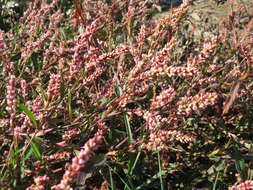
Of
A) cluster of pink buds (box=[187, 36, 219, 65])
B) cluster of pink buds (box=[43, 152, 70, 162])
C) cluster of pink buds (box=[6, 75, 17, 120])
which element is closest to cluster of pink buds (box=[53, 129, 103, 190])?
cluster of pink buds (box=[6, 75, 17, 120])

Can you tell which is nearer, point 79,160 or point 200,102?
point 79,160

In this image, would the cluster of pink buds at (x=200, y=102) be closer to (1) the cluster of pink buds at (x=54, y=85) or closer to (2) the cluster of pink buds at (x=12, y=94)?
(1) the cluster of pink buds at (x=54, y=85)

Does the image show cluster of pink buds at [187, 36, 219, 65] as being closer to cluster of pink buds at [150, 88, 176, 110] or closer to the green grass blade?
cluster of pink buds at [150, 88, 176, 110]

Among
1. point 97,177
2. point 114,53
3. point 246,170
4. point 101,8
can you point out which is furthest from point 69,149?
point 101,8

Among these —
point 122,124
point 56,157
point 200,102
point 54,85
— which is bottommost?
point 122,124

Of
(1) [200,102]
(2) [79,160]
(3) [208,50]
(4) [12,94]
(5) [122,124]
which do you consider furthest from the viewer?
(5) [122,124]

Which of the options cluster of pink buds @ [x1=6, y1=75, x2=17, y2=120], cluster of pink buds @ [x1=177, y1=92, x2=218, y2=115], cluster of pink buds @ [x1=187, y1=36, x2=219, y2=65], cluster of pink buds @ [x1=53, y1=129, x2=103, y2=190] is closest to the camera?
cluster of pink buds @ [x1=53, y1=129, x2=103, y2=190]

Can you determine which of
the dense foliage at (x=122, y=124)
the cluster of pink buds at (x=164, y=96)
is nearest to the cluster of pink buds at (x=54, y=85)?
the dense foliage at (x=122, y=124)

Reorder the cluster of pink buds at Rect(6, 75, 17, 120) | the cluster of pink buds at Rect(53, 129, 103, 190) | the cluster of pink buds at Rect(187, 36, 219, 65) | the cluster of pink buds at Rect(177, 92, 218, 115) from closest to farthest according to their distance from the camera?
the cluster of pink buds at Rect(53, 129, 103, 190) → the cluster of pink buds at Rect(6, 75, 17, 120) → the cluster of pink buds at Rect(177, 92, 218, 115) → the cluster of pink buds at Rect(187, 36, 219, 65)

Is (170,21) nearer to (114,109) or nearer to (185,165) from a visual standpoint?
(114,109)

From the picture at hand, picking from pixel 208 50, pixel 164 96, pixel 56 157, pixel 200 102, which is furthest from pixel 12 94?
pixel 208 50

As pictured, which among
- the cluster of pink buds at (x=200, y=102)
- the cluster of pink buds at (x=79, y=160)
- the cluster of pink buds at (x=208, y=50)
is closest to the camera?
the cluster of pink buds at (x=79, y=160)

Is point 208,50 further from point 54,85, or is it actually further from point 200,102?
point 54,85

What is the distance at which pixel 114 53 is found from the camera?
1.42m
